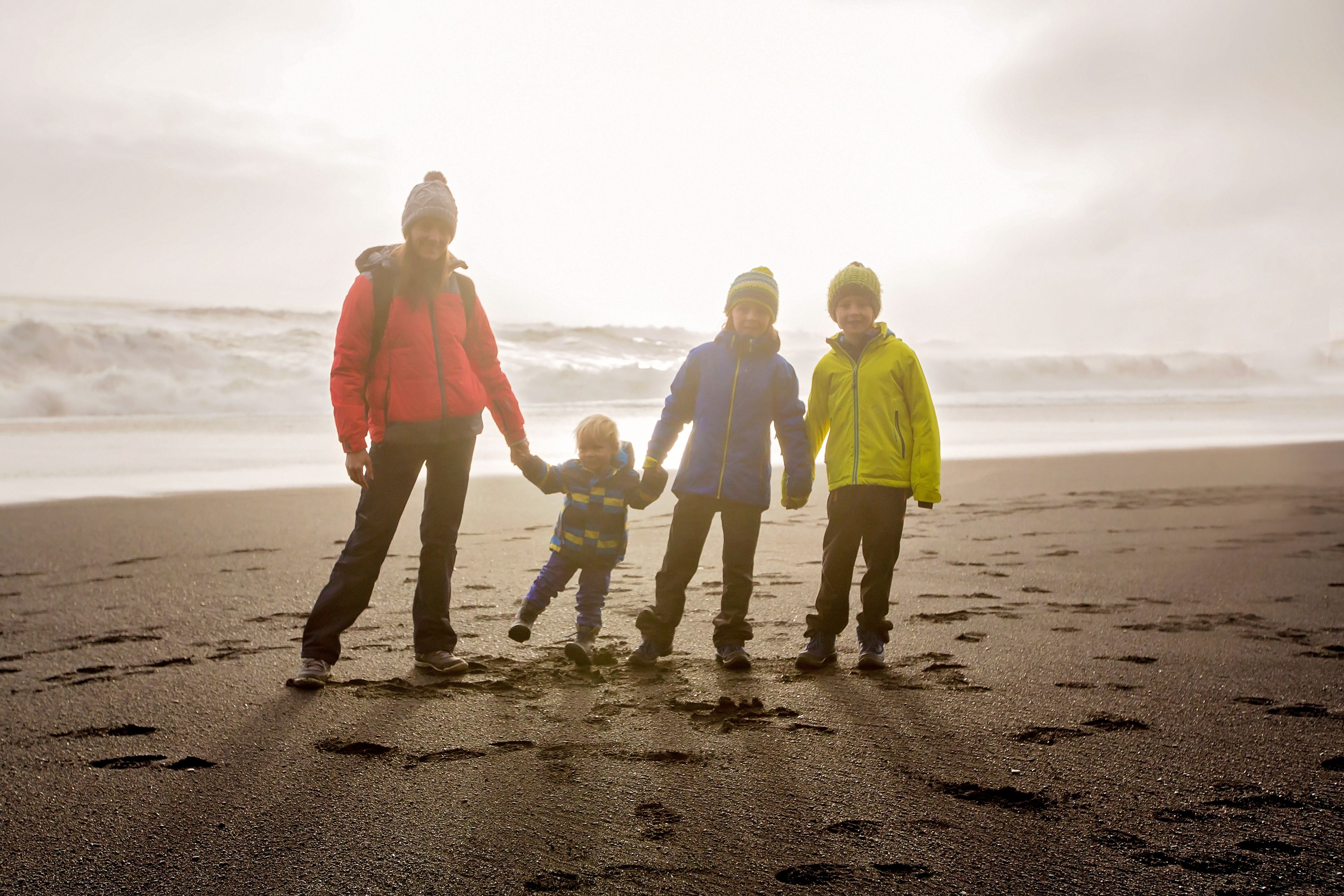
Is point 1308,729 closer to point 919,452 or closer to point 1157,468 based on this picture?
point 919,452

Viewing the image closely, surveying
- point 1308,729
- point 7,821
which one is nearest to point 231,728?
point 7,821

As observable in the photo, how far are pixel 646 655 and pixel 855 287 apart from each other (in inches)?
72.8

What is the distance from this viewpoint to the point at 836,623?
388 cm

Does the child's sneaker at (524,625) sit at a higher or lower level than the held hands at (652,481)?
lower

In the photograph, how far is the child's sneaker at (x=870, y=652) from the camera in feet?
12.3

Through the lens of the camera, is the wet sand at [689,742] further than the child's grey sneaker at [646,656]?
No

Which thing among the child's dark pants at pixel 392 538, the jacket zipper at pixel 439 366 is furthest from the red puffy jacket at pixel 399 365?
the child's dark pants at pixel 392 538

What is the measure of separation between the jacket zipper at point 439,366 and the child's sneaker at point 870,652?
1.96 m

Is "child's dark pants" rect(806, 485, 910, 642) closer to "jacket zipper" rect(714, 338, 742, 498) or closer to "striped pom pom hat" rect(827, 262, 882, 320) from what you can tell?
"jacket zipper" rect(714, 338, 742, 498)

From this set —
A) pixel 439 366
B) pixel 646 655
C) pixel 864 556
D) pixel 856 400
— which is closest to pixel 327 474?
pixel 439 366

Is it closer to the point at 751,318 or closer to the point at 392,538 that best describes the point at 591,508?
the point at 392,538

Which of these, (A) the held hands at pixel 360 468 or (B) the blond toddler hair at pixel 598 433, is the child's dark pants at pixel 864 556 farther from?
(A) the held hands at pixel 360 468

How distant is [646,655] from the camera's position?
386 cm

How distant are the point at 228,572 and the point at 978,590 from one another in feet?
14.7
